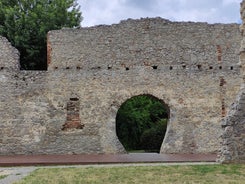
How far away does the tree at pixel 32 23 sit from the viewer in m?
21.1

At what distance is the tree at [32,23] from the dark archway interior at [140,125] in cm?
545

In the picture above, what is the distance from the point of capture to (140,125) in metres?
24.7

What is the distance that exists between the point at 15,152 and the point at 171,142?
5.84 metres

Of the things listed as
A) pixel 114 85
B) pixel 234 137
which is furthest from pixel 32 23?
pixel 234 137

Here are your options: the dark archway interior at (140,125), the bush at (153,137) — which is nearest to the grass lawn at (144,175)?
the bush at (153,137)

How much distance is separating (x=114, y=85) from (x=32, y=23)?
26.1 ft

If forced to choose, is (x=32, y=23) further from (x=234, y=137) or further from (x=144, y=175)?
(x=144, y=175)

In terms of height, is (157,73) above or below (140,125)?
above

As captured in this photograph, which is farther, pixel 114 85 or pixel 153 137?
pixel 153 137

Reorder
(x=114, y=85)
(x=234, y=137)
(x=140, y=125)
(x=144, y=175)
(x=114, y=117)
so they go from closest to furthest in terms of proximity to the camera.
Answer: (x=144, y=175) → (x=234, y=137) → (x=114, y=117) → (x=114, y=85) → (x=140, y=125)

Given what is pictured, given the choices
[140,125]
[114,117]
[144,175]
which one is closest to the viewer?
[144,175]

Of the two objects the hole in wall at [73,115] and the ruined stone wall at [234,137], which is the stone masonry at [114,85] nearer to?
the hole in wall at [73,115]

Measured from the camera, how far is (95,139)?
15594 millimetres

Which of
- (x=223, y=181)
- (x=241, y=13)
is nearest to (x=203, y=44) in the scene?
(x=241, y=13)
